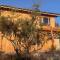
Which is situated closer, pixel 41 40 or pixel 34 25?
pixel 34 25

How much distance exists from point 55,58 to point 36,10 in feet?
13.4

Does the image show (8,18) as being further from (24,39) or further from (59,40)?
(59,40)

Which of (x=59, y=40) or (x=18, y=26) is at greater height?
(x=18, y=26)

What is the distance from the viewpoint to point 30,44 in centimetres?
2220

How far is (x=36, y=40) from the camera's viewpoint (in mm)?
22359

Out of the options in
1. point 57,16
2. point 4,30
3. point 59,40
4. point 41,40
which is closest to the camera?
point 4,30

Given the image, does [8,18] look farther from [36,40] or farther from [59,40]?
[59,40]

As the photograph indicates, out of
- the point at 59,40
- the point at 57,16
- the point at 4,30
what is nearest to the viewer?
the point at 4,30

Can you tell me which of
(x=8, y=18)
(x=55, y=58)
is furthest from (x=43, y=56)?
(x=8, y=18)

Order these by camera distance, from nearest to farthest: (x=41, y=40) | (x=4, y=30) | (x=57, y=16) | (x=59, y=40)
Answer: (x=4, y=30)
(x=41, y=40)
(x=59, y=40)
(x=57, y=16)

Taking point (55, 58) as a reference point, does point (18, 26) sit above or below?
above

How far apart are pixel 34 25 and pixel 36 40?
126cm

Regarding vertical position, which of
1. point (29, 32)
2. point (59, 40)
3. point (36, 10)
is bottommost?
point (59, 40)

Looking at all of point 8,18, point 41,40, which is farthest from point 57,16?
point 8,18
